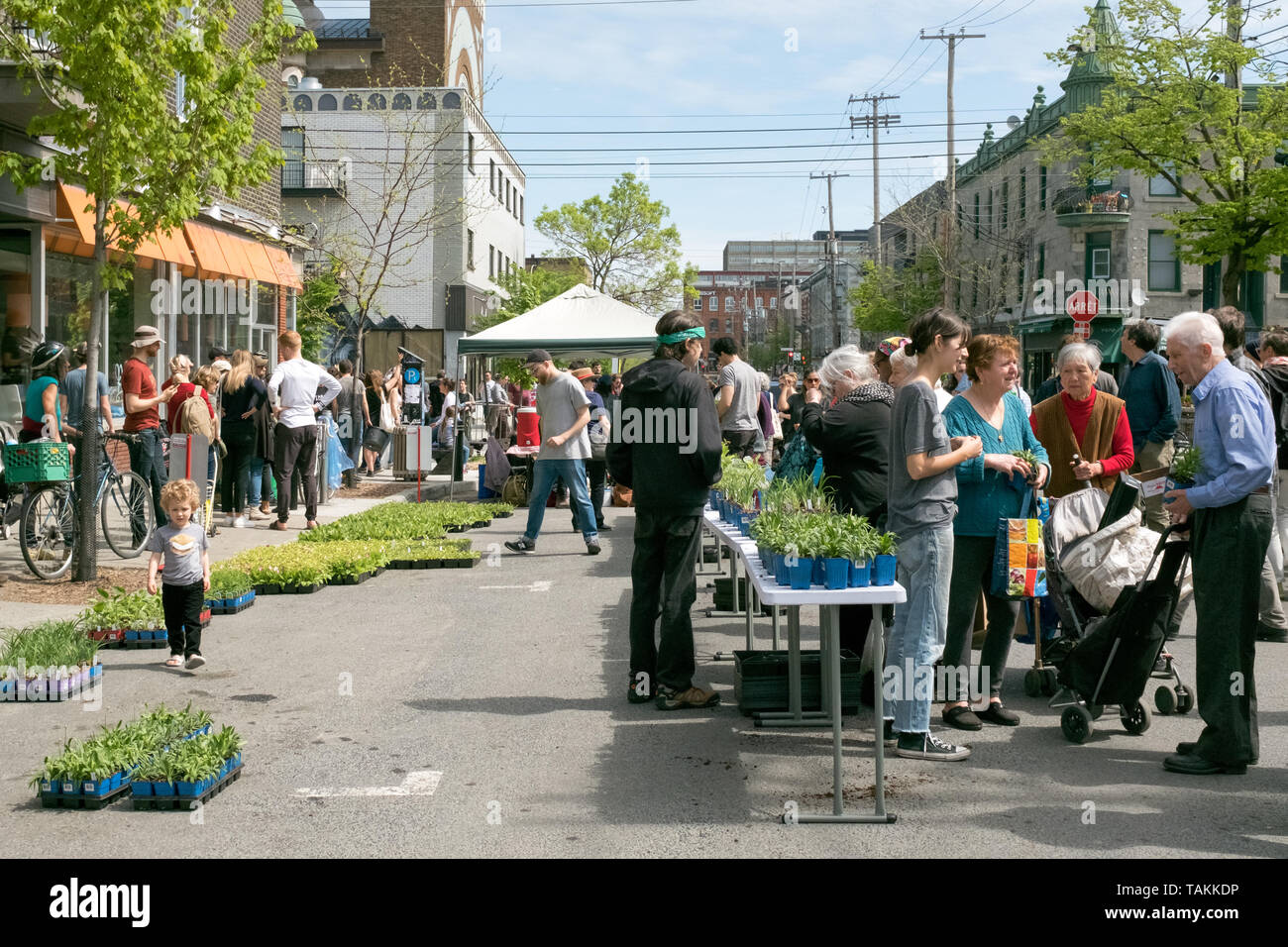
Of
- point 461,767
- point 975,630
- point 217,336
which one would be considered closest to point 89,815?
point 461,767

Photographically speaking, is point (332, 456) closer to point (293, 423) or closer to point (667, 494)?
point (293, 423)

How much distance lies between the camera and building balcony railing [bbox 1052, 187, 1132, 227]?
160 ft

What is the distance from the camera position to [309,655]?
8547 mm

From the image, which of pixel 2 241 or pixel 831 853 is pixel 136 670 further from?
pixel 2 241

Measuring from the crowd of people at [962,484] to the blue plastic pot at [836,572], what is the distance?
0.72 metres

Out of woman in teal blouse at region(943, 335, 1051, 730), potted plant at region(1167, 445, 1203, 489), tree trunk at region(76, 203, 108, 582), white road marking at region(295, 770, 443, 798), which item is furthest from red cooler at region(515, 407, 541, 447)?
potted plant at region(1167, 445, 1203, 489)

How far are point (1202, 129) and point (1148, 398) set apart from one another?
25.4 m

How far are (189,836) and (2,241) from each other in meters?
13.6

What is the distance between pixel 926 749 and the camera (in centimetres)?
619

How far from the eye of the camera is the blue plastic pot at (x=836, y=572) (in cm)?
549

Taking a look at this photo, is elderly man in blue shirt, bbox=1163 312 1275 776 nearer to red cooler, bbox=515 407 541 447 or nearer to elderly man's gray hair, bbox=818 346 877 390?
elderly man's gray hair, bbox=818 346 877 390

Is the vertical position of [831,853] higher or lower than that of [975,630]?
lower

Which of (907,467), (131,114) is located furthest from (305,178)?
(907,467)

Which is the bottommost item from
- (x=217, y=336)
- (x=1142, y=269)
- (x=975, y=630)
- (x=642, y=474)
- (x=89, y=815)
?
(x=89, y=815)
